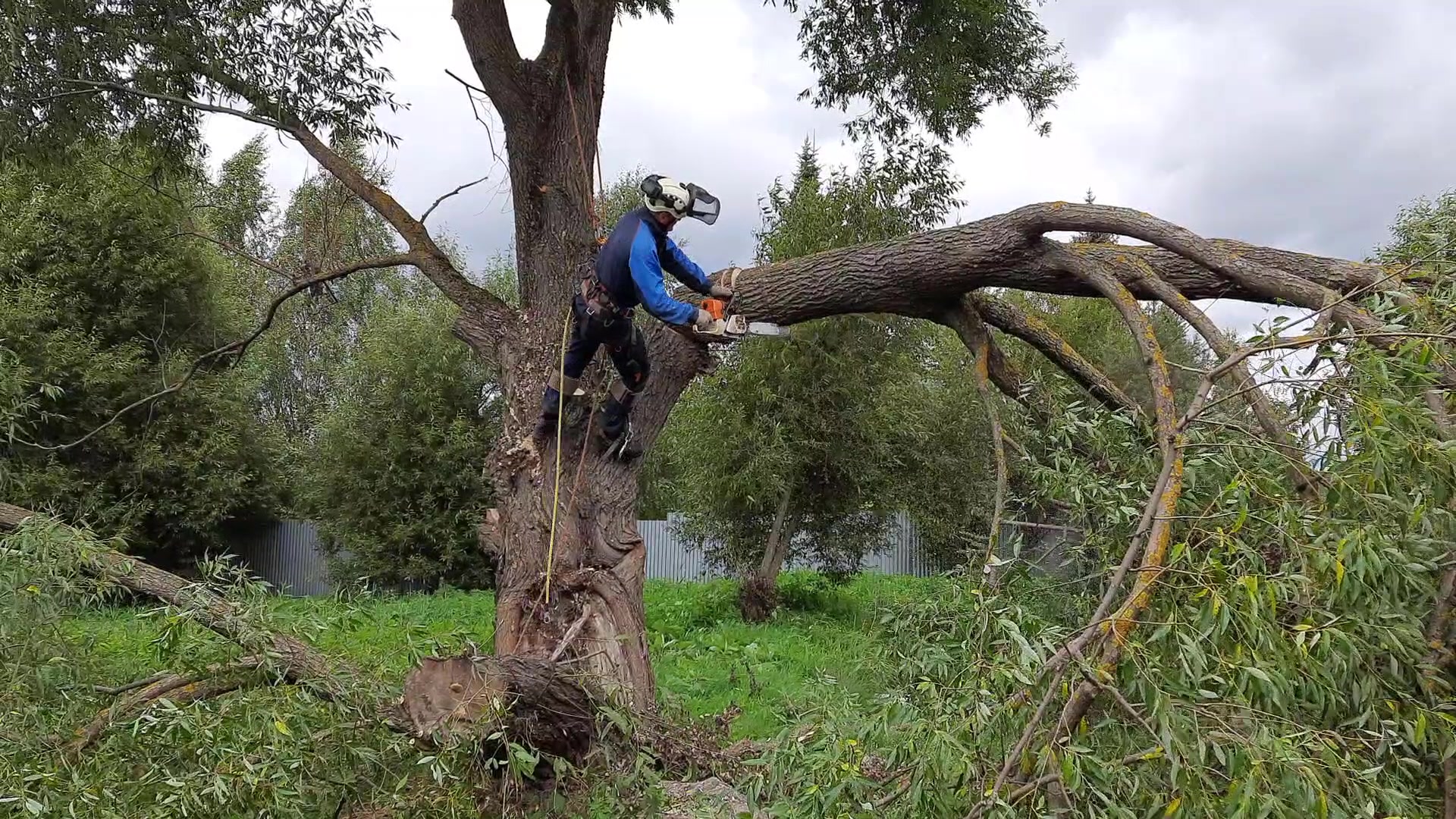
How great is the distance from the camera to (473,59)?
604 cm

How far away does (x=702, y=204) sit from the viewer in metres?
4.75

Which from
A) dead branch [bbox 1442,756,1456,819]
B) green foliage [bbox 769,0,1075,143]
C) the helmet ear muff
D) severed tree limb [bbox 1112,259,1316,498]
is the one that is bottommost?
dead branch [bbox 1442,756,1456,819]

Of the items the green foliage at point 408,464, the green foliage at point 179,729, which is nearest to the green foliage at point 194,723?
the green foliage at point 179,729

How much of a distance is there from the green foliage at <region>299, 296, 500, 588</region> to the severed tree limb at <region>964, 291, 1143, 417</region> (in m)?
9.88

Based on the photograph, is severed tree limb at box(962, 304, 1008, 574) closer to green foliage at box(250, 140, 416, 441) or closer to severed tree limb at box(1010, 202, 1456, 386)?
severed tree limb at box(1010, 202, 1456, 386)

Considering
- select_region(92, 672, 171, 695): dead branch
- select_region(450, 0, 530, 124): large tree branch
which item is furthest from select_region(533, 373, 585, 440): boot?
select_region(92, 672, 171, 695): dead branch

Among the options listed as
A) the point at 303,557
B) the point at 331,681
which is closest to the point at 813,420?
the point at 331,681

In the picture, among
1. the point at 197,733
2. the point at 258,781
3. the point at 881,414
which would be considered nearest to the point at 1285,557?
the point at 258,781

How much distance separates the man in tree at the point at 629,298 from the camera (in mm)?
4656

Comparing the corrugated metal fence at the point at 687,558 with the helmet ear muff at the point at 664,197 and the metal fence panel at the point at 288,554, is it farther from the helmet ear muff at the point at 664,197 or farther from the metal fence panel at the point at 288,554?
the helmet ear muff at the point at 664,197

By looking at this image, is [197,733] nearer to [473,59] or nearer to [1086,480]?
[1086,480]

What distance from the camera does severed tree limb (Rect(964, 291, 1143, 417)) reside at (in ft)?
15.4

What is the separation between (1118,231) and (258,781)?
12.1 ft

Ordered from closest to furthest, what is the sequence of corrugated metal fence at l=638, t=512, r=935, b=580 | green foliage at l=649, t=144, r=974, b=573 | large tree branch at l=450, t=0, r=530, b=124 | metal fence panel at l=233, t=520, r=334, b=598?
large tree branch at l=450, t=0, r=530, b=124 → green foliage at l=649, t=144, r=974, b=573 → metal fence panel at l=233, t=520, r=334, b=598 → corrugated metal fence at l=638, t=512, r=935, b=580
